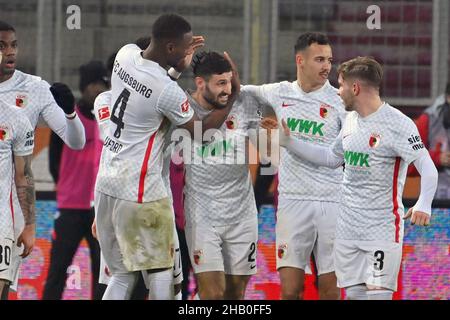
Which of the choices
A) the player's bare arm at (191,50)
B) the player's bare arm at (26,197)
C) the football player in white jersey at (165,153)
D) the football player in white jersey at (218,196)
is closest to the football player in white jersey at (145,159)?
the player's bare arm at (191,50)

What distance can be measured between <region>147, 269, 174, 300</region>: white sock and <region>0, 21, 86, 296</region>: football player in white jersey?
0.90m

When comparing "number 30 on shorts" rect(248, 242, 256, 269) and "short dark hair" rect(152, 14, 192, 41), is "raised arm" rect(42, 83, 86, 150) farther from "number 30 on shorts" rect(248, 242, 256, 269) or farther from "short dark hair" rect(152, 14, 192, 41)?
"number 30 on shorts" rect(248, 242, 256, 269)

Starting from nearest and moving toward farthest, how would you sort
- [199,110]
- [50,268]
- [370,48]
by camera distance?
[199,110] → [50,268] → [370,48]

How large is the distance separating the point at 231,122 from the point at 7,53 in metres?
1.59

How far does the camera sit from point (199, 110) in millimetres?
9297

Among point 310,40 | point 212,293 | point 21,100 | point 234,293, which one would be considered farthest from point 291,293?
point 21,100

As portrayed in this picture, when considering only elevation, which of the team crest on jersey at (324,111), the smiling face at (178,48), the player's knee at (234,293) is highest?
the smiling face at (178,48)

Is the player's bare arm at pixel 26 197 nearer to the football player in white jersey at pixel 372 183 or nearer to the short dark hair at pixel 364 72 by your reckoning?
the football player in white jersey at pixel 372 183

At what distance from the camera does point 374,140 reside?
845cm

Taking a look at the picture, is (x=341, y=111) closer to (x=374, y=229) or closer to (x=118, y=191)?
(x=374, y=229)

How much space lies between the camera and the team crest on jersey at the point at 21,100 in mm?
8773

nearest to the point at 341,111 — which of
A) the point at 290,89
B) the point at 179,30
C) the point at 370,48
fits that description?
the point at 290,89

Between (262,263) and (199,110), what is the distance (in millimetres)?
1999

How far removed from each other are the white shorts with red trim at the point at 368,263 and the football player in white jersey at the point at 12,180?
1939 millimetres
